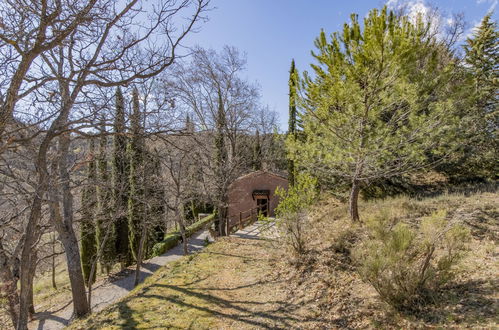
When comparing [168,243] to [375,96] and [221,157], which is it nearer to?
[221,157]

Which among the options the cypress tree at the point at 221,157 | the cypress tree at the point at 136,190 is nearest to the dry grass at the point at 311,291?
the cypress tree at the point at 136,190

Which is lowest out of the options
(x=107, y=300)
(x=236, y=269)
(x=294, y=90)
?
(x=107, y=300)

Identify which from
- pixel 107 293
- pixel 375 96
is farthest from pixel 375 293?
pixel 107 293

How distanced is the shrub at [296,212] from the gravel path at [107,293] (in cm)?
680

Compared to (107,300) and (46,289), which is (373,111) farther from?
(46,289)

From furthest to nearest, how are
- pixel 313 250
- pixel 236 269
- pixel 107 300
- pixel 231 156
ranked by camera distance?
pixel 231 156
pixel 107 300
pixel 236 269
pixel 313 250

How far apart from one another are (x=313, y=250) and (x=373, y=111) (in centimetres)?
408

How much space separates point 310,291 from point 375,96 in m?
5.00

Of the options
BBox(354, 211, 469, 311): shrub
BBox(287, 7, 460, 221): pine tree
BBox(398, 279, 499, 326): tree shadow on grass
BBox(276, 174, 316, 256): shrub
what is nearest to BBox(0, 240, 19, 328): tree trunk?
BBox(276, 174, 316, 256): shrub

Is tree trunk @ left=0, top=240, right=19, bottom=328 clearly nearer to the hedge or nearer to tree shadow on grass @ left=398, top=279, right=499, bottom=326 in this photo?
the hedge

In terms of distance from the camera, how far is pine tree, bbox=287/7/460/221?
19.3ft

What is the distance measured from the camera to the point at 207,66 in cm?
1402

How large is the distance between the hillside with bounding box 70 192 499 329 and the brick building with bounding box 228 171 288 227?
11.6 m

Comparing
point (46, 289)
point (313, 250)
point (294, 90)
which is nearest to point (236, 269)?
point (313, 250)
